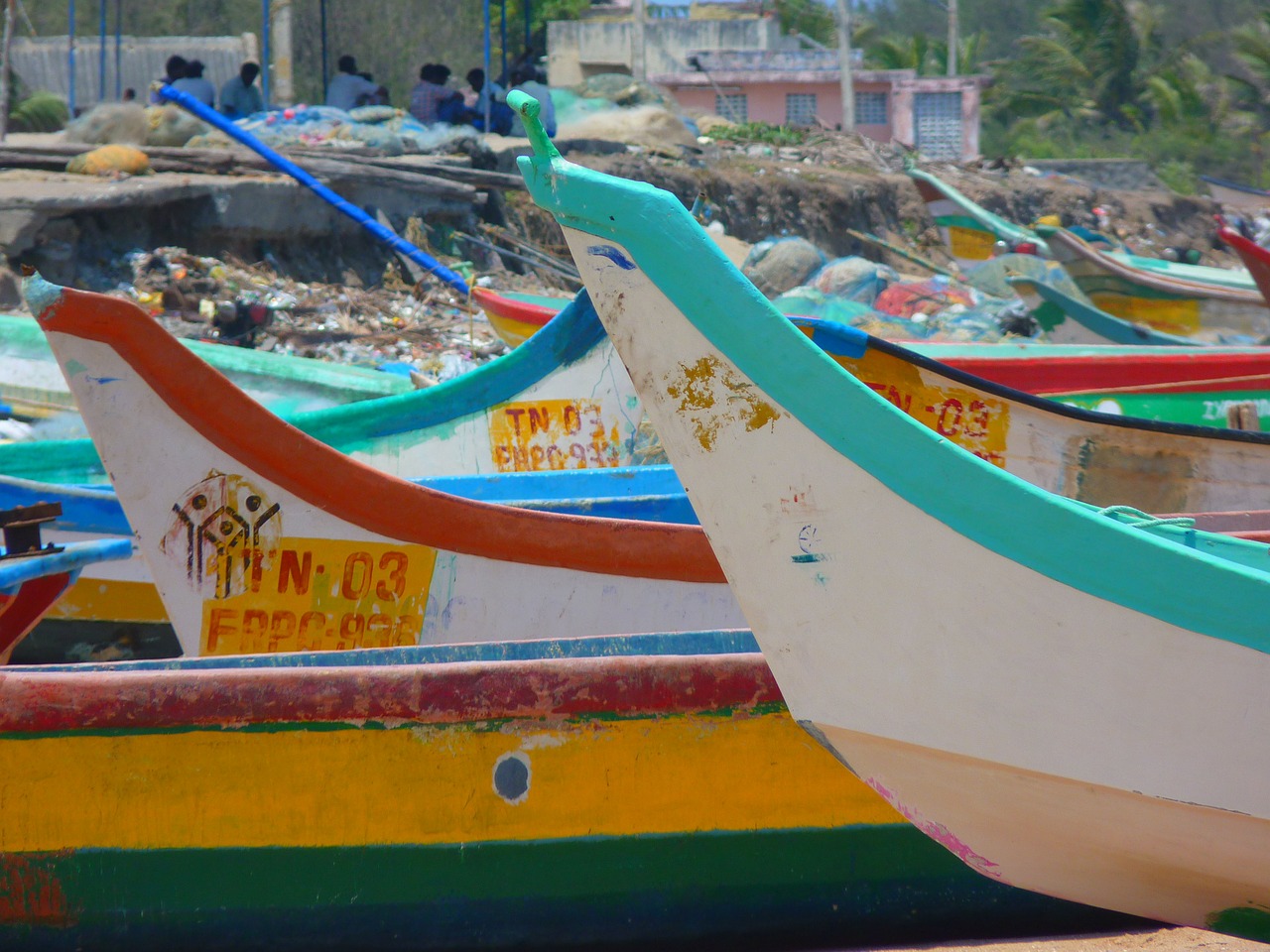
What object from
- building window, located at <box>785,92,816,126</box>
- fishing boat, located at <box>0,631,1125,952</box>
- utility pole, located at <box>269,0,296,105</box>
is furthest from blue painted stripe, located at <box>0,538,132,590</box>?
building window, located at <box>785,92,816,126</box>

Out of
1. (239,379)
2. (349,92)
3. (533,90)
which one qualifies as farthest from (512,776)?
(349,92)

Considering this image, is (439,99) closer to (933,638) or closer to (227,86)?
(227,86)

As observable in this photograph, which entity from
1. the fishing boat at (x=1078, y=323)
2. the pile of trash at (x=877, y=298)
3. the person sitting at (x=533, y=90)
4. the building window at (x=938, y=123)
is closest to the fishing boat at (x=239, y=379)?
the pile of trash at (x=877, y=298)

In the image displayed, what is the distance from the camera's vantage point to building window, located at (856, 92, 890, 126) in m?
29.5

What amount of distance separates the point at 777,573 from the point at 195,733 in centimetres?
114

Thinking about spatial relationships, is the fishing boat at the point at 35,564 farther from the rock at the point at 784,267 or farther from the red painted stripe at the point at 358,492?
the rock at the point at 784,267

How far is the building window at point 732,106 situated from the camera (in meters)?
27.8

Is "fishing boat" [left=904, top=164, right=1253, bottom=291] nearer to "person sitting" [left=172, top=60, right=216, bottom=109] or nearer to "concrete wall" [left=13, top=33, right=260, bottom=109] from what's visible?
"person sitting" [left=172, top=60, right=216, bottom=109]

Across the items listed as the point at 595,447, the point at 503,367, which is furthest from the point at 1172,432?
the point at 503,367

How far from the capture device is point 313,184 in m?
9.70

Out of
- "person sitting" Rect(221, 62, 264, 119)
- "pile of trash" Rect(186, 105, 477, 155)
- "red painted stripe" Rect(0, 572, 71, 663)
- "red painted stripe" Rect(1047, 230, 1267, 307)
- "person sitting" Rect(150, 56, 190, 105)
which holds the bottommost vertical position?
"red painted stripe" Rect(0, 572, 71, 663)

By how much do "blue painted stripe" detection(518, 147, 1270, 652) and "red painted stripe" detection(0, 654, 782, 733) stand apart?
28.9 inches

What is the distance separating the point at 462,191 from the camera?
37.3 ft

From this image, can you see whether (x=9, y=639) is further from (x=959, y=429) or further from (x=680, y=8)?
(x=680, y=8)
